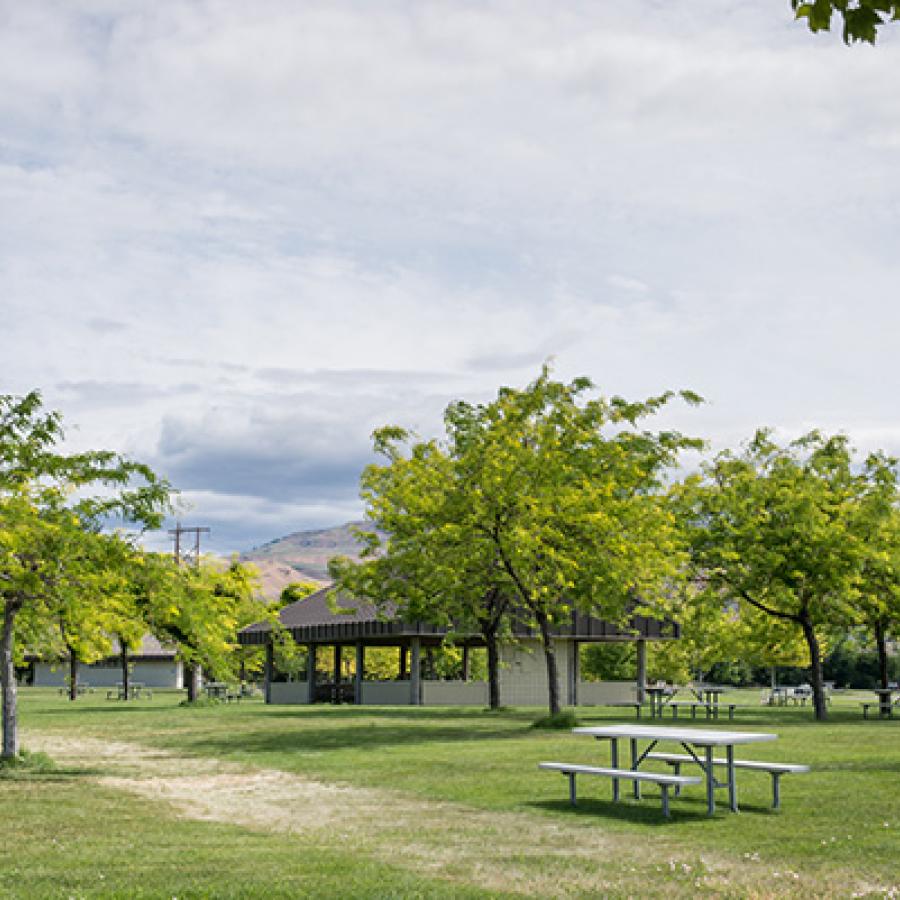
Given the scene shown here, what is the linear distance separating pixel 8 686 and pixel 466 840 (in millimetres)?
9743

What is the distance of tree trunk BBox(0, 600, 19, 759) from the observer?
17875 millimetres

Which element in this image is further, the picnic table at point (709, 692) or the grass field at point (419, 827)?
the picnic table at point (709, 692)

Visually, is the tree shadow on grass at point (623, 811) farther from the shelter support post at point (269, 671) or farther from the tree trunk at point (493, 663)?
the shelter support post at point (269, 671)

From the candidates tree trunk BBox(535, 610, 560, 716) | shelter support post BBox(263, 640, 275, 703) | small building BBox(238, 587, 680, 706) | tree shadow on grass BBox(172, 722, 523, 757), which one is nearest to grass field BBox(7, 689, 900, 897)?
tree shadow on grass BBox(172, 722, 523, 757)

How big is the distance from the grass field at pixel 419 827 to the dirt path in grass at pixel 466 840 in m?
0.03

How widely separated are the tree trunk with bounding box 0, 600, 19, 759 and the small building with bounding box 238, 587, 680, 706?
24.1 metres

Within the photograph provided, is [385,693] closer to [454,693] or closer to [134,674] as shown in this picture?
[454,693]

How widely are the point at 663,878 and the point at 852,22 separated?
6577mm

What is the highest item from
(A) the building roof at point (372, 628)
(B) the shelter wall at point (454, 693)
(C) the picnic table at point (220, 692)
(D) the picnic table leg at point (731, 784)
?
(A) the building roof at point (372, 628)

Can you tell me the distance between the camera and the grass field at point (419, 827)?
8.95 metres

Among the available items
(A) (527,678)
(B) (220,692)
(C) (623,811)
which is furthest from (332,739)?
(B) (220,692)

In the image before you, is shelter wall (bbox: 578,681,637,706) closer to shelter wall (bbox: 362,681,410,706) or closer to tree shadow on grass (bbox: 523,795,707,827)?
shelter wall (bbox: 362,681,410,706)

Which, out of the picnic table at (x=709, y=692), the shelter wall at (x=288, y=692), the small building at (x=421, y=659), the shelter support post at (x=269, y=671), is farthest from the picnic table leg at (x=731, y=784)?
the shelter support post at (x=269, y=671)

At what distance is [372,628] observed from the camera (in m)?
42.8
